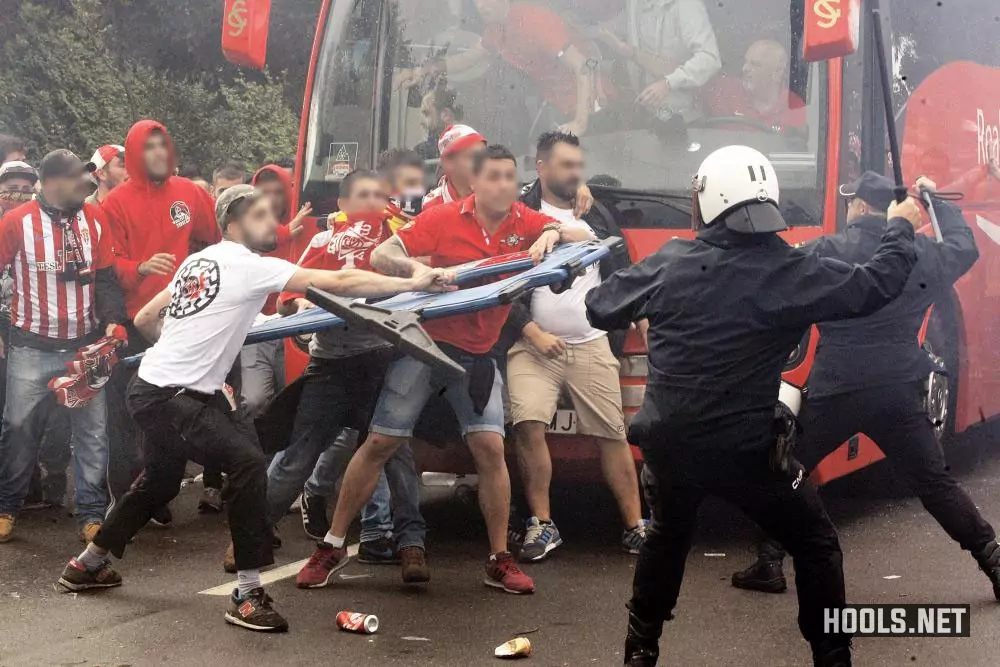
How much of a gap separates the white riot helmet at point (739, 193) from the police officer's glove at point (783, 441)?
54 cm

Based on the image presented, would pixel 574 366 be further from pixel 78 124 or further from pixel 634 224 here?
pixel 78 124

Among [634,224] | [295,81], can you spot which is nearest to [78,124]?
[295,81]

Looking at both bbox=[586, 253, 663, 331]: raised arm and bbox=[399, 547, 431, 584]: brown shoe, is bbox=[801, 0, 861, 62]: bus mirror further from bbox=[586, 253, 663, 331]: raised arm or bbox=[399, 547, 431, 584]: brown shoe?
bbox=[399, 547, 431, 584]: brown shoe

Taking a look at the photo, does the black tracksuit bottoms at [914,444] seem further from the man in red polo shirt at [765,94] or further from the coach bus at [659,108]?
the man in red polo shirt at [765,94]

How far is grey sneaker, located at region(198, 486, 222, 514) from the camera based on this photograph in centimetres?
844

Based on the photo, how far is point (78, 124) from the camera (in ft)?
53.1

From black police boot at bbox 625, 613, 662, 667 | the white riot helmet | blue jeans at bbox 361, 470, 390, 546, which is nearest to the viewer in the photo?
the white riot helmet

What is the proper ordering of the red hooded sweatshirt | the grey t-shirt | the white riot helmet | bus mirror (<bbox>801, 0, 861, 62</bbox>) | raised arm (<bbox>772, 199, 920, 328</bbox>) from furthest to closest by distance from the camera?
the red hooded sweatshirt → bus mirror (<bbox>801, 0, 861, 62</bbox>) → the grey t-shirt → the white riot helmet → raised arm (<bbox>772, 199, 920, 328</bbox>)

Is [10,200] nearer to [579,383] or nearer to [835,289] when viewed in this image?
[579,383]

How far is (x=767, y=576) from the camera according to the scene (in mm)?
6352

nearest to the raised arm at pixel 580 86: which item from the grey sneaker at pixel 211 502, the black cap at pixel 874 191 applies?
the black cap at pixel 874 191

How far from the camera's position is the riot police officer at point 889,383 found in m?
6.10

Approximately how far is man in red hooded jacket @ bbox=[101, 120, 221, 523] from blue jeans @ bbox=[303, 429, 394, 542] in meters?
1.06

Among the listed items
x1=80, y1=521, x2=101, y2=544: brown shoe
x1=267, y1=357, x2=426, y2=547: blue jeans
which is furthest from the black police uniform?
x1=80, y1=521, x2=101, y2=544: brown shoe
